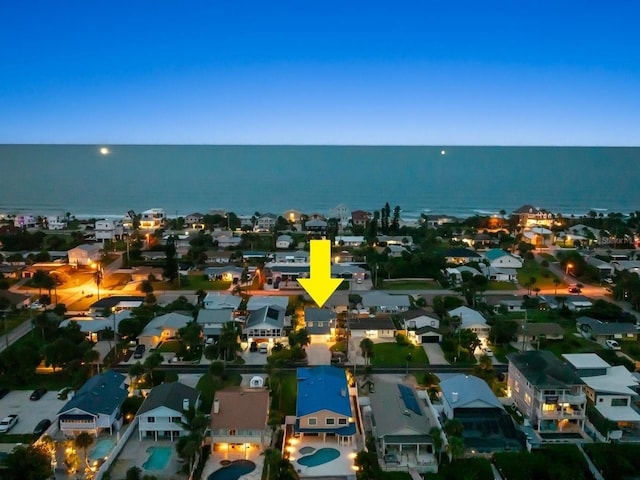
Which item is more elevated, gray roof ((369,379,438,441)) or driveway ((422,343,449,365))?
gray roof ((369,379,438,441))

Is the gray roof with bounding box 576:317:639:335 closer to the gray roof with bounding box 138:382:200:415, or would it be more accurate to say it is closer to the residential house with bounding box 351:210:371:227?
the gray roof with bounding box 138:382:200:415

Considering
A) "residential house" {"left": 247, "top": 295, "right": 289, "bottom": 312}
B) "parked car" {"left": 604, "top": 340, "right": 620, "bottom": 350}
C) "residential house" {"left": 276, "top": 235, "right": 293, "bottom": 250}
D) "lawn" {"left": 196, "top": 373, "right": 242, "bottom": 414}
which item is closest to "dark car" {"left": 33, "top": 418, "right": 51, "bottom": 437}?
"lawn" {"left": 196, "top": 373, "right": 242, "bottom": 414}

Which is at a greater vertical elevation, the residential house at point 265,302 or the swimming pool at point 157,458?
the residential house at point 265,302

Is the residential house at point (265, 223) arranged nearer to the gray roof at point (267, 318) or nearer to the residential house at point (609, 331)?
the gray roof at point (267, 318)

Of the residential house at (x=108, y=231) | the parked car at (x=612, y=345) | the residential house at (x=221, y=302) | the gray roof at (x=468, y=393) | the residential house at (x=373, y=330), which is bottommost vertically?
the parked car at (x=612, y=345)

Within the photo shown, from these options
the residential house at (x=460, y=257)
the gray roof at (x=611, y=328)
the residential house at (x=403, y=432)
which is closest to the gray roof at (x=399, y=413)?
the residential house at (x=403, y=432)

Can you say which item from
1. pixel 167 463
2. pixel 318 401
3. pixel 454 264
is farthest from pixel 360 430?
pixel 454 264

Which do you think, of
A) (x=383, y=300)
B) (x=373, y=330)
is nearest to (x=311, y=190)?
(x=383, y=300)
